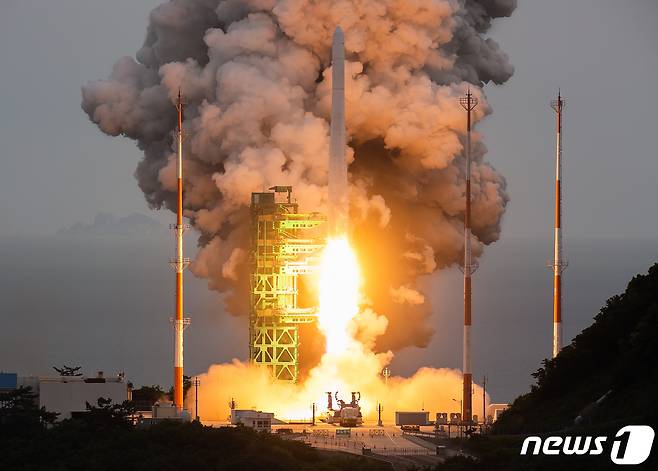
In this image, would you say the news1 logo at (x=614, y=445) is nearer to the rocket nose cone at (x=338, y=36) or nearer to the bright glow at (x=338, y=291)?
the bright glow at (x=338, y=291)

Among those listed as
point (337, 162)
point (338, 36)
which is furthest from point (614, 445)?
point (338, 36)

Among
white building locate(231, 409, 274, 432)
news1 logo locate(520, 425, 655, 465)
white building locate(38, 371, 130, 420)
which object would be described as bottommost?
news1 logo locate(520, 425, 655, 465)

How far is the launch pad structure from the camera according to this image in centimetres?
10156

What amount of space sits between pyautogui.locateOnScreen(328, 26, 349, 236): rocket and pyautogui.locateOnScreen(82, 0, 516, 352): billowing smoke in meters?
2.33

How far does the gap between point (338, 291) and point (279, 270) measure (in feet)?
9.80

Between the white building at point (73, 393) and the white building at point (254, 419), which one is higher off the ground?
the white building at point (73, 393)

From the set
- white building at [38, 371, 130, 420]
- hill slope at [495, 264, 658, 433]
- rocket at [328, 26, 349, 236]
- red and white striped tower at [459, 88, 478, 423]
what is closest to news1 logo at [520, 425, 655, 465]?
hill slope at [495, 264, 658, 433]

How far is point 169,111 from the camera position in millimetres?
108062

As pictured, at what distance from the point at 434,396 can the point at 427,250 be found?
6.71m

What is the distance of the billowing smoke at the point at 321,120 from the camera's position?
103 meters

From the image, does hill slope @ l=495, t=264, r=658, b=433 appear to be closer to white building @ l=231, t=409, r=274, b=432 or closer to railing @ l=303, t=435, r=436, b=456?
railing @ l=303, t=435, r=436, b=456

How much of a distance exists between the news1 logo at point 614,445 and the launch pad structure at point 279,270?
2645 cm

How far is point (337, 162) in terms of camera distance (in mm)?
99750

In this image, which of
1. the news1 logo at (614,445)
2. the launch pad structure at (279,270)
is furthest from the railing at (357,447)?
the launch pad structure at (279,270)
